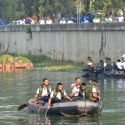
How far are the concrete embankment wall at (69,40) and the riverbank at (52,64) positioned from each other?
1.49 ft

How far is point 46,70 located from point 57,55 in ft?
20.6

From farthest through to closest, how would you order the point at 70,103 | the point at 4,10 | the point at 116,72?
1. the point at 4,10
2. the point at 116,72
3. the point at 70,103

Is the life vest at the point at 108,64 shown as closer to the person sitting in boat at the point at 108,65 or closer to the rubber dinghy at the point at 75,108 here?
the person sitting in boat at the point at 108,65

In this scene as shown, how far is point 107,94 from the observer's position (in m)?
40.0

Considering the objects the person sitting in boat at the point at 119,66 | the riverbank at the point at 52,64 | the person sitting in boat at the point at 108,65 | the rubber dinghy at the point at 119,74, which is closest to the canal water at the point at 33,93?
the rubber dinghy at the point at 119,74

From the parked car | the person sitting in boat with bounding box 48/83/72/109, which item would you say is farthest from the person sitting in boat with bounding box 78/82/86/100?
the parked car

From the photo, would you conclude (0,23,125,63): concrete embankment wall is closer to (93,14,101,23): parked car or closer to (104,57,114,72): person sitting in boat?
(93,14,101,23): parked car

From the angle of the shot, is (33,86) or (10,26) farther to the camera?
(10,26)

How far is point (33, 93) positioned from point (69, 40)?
71.5ft

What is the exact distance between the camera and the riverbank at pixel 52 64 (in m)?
58.3

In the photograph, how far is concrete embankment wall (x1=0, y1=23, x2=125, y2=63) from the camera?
56.3m

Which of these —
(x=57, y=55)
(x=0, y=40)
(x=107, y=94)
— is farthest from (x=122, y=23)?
(x=0, y=40)

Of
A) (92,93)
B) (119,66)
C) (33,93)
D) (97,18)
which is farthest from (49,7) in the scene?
(92,93)

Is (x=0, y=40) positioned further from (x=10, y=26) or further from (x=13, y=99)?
(x=13, y=99)
